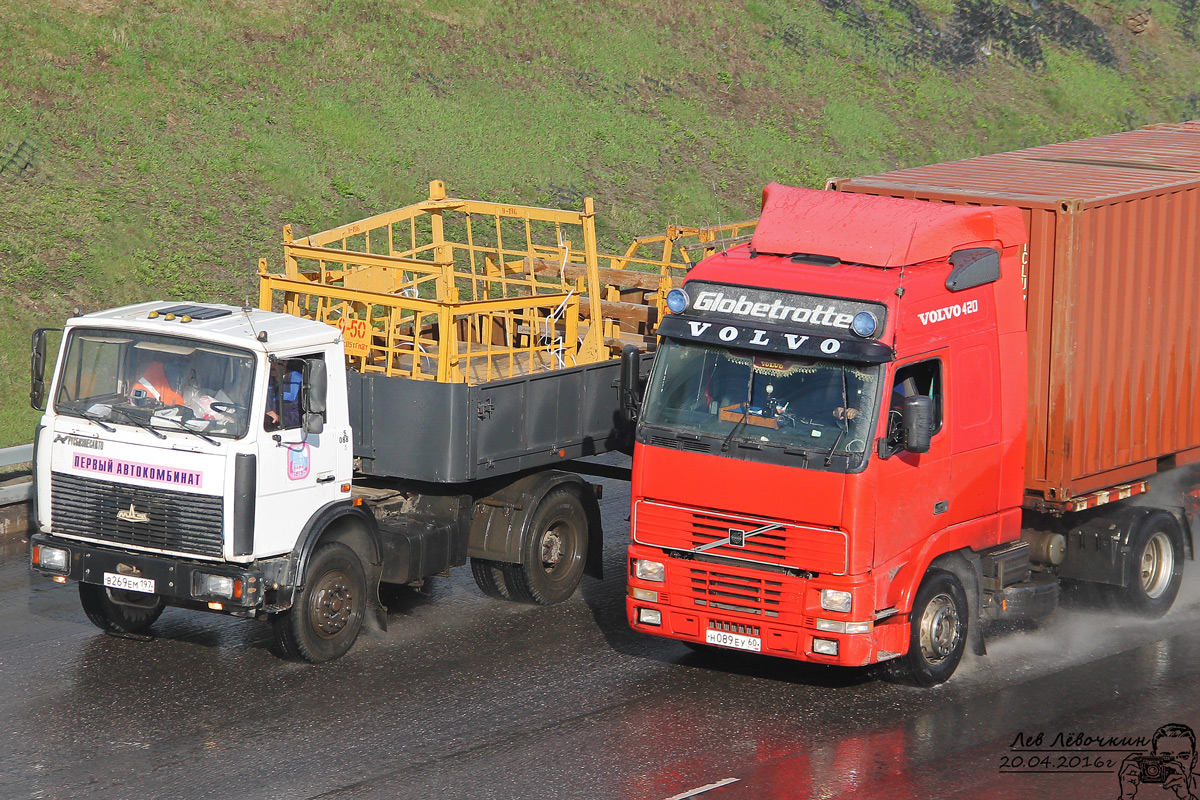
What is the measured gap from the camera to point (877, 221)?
10.5 meters

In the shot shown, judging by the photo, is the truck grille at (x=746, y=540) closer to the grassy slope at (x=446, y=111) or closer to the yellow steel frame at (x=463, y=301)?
the yellow steel frame at (x=463, y=301)

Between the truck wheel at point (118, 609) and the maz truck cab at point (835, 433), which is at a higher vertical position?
the maz truck cab at point (835, 433)

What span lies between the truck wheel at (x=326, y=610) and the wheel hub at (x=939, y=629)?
13.5 feet

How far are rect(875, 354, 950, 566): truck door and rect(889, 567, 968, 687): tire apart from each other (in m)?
0.43

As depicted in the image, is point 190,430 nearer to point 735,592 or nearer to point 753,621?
point 735,592

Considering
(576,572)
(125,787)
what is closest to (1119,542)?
(576,572)

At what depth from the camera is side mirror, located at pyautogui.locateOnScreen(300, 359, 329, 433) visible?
419 inches

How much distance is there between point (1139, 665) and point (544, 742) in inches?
188

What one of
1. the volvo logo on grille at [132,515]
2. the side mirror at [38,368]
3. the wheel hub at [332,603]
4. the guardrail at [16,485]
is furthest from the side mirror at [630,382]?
the guardrail at [16,485]

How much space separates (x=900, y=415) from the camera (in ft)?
32.9

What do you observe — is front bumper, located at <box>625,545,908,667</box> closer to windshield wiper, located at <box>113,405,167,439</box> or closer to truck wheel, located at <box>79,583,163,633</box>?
windshield wiper, located at <box>113,405,167,439</box>

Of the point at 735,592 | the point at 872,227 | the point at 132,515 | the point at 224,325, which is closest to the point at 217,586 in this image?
the point at 132,515

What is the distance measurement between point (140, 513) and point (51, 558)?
871mm

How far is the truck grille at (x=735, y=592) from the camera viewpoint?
10.1 metres
